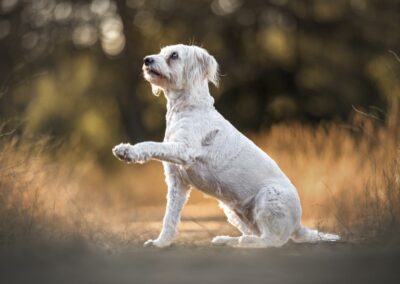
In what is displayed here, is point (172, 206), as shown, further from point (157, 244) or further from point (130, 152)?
point (130, 152)

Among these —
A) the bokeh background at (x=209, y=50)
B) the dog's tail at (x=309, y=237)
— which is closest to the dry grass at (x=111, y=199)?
the dog's tail at (x=309, y=237)

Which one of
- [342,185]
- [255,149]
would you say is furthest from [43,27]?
[255,149]

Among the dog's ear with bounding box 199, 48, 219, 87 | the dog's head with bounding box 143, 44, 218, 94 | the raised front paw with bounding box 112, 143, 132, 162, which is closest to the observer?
the raised front paw with bounding box 112, 143, 132, 162

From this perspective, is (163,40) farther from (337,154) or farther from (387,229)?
(387,229)

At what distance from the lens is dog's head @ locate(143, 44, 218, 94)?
7.06 metres

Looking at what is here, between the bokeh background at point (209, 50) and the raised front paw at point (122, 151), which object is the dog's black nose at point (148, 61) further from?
the bokeh background at point (209, 50)

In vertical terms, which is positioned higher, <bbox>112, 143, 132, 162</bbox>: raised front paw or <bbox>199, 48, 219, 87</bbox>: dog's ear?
<bbox>199, 48, 219, 87</bbox>: dog's ear

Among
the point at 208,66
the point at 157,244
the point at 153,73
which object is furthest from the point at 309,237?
the point at 153,73

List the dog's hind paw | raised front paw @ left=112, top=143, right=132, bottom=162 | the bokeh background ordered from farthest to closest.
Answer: the bokeh background → the dog's hind paw → raised front paw @ left=112, top=143, right=132, bottom=162

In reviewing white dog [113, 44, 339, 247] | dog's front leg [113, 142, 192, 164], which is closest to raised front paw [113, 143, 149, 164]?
dog's front leg [113, 142, 192, 164]

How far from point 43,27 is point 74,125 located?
2.76m

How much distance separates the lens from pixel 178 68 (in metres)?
7.12

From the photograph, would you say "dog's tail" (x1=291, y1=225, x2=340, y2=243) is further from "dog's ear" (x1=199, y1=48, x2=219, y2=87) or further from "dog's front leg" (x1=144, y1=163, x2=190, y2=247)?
"dog's ear" (x1=199, y1=48, x2=219, y2=87)

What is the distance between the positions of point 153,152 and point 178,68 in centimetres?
110
